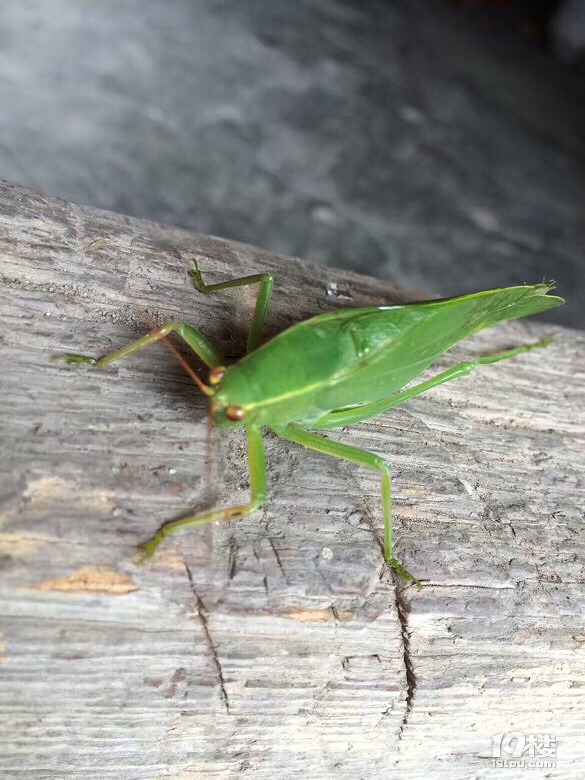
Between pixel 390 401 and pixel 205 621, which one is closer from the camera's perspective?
pixel 205 621

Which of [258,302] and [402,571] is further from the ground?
[258,302]

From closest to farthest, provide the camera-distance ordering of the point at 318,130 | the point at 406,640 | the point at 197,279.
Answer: the point at 406,640, the point at 197,279, the point at 318,130

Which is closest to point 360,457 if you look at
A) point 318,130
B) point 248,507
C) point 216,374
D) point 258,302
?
point 248,507

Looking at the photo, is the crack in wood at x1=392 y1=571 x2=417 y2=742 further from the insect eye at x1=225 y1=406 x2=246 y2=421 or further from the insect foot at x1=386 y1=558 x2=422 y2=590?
the insect eye at x1=225 y1=406 x2=246 y2=421

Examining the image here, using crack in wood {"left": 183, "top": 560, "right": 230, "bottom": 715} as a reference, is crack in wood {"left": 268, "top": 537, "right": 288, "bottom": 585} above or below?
above

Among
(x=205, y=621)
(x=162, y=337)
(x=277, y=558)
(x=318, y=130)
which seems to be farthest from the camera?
(x=318, y=130)

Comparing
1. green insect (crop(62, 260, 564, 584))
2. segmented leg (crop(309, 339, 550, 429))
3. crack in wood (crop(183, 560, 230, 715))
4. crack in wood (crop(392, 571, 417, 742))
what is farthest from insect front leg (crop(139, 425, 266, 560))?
crack in wood (crop(392, 571, 417, 742))

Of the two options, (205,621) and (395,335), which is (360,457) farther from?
(205,621)

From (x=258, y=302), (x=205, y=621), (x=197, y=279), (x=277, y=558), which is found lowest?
(x=205, y=621)
